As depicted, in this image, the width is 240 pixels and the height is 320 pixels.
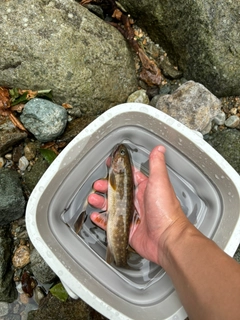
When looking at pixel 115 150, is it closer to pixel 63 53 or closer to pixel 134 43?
pixel 63 53

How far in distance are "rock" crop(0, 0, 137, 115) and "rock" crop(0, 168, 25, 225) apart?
2.53 ft

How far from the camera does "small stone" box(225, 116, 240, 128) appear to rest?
3256mm

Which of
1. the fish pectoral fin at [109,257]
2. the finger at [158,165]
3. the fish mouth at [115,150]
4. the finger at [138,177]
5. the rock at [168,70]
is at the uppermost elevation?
the rock at [168,70]

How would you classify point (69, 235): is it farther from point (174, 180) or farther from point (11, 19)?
point (11, 19)

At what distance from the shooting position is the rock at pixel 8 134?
10.1ft

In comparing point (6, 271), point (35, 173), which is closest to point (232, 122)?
point (35, 173)

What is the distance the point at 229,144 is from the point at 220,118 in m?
0.27

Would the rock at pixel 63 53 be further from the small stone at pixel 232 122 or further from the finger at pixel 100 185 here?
the small stone at pixel 232 122

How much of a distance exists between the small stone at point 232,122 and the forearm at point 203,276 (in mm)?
1220

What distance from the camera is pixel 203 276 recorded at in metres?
2.11

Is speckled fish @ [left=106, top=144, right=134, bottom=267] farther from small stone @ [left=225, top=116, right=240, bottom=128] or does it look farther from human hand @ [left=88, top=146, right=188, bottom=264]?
small stone @ [left=225, top=116, right=240, bottom=128]

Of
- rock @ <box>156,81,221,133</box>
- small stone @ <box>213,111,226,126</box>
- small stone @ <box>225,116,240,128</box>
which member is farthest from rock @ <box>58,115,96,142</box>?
small stone @ <box>225,116,240,128</box>

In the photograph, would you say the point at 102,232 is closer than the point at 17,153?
Yes

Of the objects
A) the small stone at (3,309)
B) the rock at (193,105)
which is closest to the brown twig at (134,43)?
the rock at (193,105)
